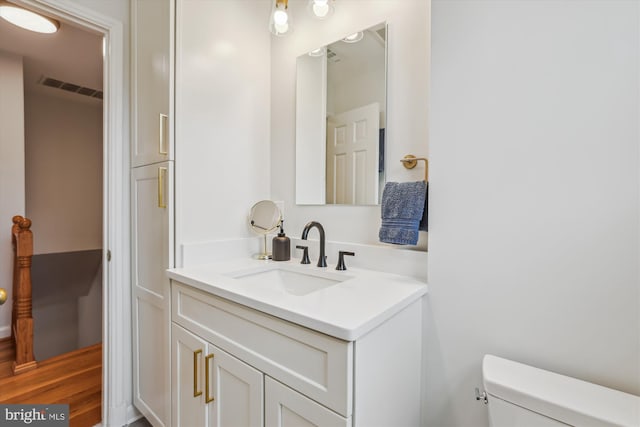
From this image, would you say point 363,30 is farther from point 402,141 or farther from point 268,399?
point 268,399

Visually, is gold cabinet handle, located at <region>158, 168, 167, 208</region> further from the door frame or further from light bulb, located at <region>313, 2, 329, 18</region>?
light bulb, located at <region>313, 2, 329, 18</region>

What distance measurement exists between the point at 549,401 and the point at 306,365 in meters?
0.59

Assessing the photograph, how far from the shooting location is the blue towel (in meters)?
1.05

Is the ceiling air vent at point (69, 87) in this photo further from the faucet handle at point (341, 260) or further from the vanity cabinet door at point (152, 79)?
the faucet handle at point (341, 260)

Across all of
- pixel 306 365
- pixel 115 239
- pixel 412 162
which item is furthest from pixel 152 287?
pixel 412 162

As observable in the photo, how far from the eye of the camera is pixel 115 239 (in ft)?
4.99

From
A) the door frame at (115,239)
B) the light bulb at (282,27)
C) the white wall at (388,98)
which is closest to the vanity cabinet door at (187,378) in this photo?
the door frame at (115,239)

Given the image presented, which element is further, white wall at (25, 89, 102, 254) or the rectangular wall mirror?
white wall at (25, 89, 102, 254)

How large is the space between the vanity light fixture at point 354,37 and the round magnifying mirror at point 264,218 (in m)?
0.92

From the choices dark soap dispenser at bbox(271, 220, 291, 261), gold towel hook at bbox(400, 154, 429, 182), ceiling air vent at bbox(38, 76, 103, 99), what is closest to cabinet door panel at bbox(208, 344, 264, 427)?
dark soap dispenser at bbox(271, 220, 291, 261)

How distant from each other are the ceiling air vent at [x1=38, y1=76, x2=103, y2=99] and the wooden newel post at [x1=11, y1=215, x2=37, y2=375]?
1447mm

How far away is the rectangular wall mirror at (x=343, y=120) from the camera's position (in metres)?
1.30

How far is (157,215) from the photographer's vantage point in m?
1.37

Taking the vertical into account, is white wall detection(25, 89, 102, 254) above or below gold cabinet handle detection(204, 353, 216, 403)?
above
